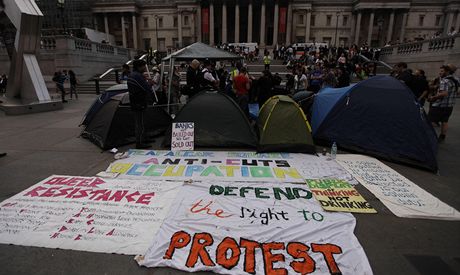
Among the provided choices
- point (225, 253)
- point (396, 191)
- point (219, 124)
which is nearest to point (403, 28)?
point (219, 124)

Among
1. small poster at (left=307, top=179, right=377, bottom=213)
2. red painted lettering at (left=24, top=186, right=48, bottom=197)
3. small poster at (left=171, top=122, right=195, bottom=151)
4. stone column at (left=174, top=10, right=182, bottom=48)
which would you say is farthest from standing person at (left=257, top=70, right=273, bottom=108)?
stone column at (left=174, top=10, right=182, bottom=48)

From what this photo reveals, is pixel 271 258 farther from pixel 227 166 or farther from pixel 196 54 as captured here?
pixel 196 54

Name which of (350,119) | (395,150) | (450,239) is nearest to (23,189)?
(450,239)

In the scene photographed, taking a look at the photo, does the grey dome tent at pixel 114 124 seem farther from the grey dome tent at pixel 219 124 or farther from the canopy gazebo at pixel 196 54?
the canopy gazebo at pixel 196 54

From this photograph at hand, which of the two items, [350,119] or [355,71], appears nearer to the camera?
[350,119]

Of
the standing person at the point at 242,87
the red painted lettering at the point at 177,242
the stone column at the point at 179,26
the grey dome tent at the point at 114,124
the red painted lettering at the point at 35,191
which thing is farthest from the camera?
the stone column at the point at 179,26

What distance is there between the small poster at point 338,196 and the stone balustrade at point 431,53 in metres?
18.8

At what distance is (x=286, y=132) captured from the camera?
242 inches

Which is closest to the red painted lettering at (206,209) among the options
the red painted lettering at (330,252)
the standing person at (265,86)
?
the red painted lettering at (330,252)

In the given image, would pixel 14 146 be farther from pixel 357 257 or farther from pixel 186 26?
pixel 186 26

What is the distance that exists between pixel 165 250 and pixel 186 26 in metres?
65.5

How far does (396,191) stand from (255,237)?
281cm

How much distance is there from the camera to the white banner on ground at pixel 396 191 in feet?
12.5

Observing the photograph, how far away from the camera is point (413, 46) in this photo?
2283 cm
